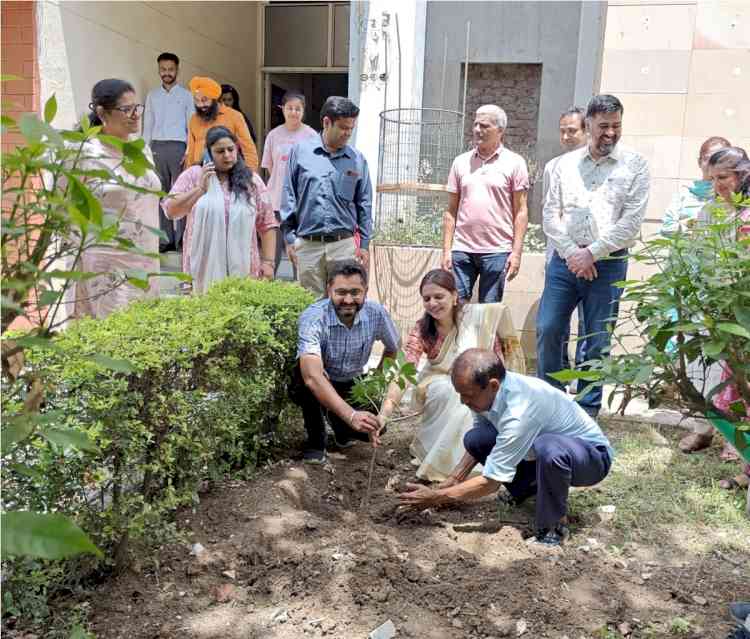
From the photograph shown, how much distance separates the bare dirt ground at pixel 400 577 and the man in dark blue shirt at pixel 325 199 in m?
1.84

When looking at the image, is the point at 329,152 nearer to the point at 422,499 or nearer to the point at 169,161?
the point at 422,499

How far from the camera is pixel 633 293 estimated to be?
6.56 ft

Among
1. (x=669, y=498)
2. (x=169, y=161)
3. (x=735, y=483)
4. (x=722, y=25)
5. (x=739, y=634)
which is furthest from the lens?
(x=169, y=161)

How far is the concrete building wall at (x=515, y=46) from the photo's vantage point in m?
10.3

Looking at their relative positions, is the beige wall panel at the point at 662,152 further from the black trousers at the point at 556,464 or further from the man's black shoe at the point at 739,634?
the man's black shoe at the point at 739,634

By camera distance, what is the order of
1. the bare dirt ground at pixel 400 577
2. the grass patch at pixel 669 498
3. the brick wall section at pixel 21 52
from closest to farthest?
the bare dirt ground at pixel 400 577 < the grass patch at pixel 669 498 < the brick wall section at pixel 21 52

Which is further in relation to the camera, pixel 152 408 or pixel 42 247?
pixel 152 408

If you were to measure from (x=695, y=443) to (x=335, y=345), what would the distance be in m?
2.28

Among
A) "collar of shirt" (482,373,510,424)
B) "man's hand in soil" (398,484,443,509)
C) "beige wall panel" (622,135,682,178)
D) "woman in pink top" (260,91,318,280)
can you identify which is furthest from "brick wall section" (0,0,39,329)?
"beige wall panel" (622,135,682,178)

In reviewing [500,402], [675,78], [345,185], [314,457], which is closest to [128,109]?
[345,185]

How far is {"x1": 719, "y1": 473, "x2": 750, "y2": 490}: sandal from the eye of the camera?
12.4ft

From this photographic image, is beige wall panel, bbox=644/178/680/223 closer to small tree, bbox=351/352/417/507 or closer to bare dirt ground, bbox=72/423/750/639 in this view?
bare dirt ground, bbox=72/423/750/639

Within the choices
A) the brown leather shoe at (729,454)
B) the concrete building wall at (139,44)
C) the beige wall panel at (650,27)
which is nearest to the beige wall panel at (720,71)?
the beige wall panel at (650,27)

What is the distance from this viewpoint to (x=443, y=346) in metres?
4.11
